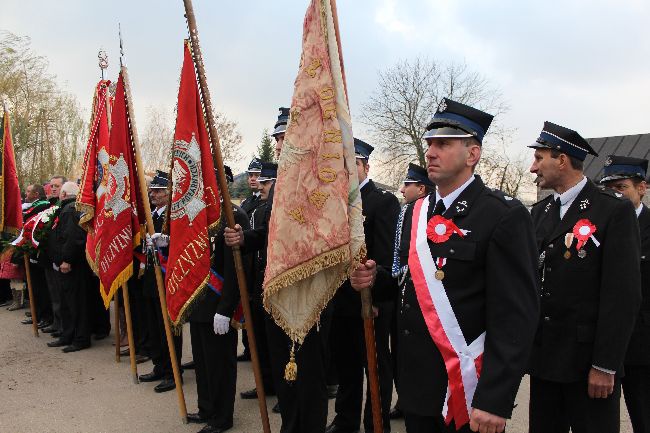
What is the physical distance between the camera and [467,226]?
2424mm

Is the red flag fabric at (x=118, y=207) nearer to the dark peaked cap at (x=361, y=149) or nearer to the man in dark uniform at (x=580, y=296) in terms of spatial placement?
the dark peaked cap at (x=361, y=149)

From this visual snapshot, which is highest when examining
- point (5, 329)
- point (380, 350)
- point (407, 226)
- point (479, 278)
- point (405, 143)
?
point (405, 143)

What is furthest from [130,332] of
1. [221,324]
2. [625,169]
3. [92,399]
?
[625,169]

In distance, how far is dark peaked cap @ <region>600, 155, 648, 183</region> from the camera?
421 centimetres

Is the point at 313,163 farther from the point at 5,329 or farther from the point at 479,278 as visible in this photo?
the point at 5,329

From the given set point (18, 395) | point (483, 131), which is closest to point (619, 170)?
point (483, 131)

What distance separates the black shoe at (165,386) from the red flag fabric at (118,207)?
1083mm

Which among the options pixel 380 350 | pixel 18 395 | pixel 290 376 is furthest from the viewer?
pixel 18 395

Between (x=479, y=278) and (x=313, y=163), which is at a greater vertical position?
(x=313, y=163)

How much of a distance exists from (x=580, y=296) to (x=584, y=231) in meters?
0.37

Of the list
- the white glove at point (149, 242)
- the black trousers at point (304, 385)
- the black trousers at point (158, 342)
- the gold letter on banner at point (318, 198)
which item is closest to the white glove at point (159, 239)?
the white glove at point (149, 242)

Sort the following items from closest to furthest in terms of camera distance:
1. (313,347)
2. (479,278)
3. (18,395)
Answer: (479,278) → (313,347) → (18,395)

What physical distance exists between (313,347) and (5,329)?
7246 mm

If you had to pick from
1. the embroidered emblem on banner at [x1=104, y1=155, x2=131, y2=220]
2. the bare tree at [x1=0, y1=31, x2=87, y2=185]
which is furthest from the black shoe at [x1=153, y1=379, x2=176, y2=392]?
the bare tree at [x1=0, y1=31, x2=87, y2=185]
